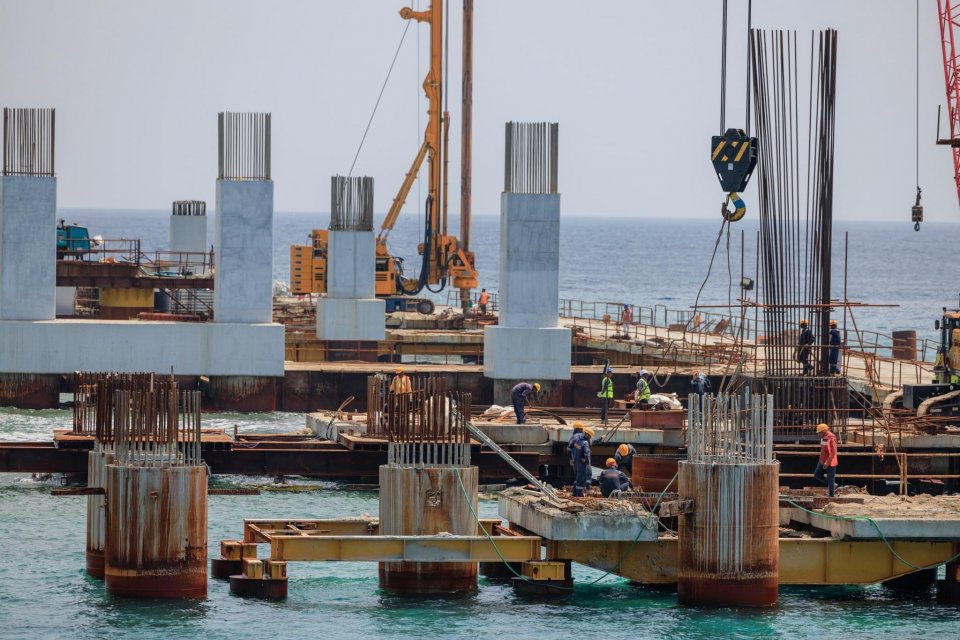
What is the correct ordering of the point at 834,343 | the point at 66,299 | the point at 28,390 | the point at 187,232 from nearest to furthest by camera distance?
1. the point at 834,343
2. the point at 28,390
3. the point at 66,299
4. the point at 187,232

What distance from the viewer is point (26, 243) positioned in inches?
1978

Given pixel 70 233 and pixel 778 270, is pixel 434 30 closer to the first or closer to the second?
pixel 70 233

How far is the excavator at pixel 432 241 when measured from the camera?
7150cm

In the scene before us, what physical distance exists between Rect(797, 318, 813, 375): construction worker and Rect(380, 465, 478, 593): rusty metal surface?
36.7 ft

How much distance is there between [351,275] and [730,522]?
121 ft

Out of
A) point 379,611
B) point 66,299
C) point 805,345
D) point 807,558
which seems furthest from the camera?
point 66,299

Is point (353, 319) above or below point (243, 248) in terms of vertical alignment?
below

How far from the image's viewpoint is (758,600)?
2662cm

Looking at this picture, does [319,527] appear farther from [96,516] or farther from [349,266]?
[349,266]

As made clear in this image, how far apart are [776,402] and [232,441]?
10473mm

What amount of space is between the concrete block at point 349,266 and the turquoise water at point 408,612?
99.4ft

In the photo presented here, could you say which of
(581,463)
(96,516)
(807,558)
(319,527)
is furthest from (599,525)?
(96,516)

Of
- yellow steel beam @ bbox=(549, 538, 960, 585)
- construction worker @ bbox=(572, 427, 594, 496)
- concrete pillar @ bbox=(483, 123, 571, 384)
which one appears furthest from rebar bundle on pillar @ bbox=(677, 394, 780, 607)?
concrete pillar @ bbox=(483, 123, 571, 384)

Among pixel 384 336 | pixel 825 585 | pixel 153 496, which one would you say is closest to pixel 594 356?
pixel 384 336
